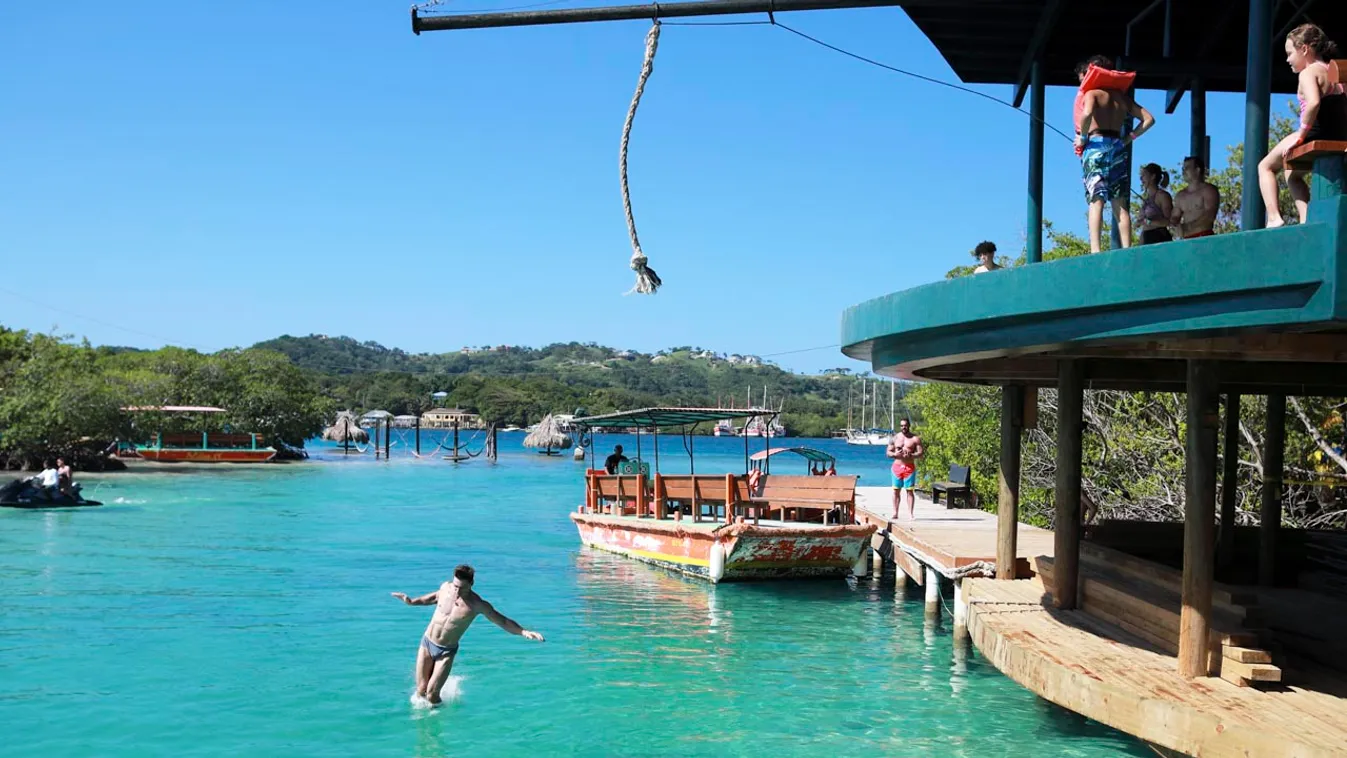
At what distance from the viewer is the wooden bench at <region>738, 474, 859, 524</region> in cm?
2045

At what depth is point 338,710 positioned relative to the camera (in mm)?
11758

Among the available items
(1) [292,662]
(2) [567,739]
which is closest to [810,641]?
(2) [567,739]

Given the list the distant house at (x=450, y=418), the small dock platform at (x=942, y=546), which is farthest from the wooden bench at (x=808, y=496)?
the distant house at (x=450, y=418)

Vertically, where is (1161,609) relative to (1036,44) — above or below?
below

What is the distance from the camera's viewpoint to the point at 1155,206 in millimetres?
7992

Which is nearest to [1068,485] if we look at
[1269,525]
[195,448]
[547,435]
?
[1269,525]

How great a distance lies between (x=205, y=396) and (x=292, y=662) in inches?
2259

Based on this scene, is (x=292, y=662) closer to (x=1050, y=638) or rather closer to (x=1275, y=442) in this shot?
(x=1050, y=638)

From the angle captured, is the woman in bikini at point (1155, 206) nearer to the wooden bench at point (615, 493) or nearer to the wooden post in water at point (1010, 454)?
the wooden post in water at point (1010, 454)

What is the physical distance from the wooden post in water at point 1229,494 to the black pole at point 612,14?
22.7 ft

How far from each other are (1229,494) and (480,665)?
8441mm

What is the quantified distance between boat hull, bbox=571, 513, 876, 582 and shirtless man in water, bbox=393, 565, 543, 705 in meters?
8.39

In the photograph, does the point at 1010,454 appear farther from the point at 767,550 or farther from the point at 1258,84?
the point at 767,550

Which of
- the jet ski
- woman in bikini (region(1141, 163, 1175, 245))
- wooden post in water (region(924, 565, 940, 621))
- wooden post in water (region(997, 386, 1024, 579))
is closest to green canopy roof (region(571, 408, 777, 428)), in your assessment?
wooden post in water (region(924, 565, 940, 621))
